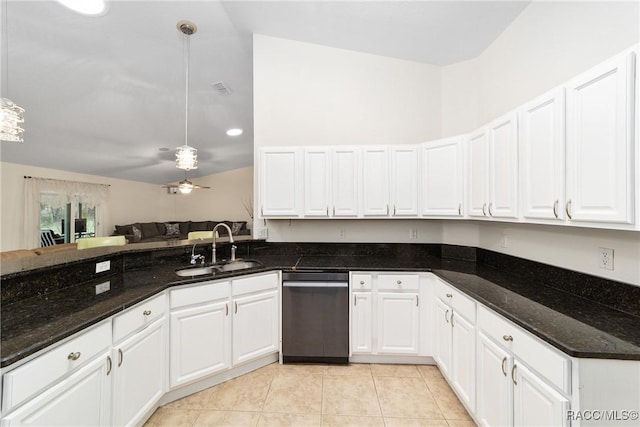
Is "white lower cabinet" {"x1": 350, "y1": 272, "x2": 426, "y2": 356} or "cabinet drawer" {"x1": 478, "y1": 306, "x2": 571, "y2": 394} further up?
"cabinet drawer" {"x1": 478, "y1": 306, "x2": 571, "y2": 394}

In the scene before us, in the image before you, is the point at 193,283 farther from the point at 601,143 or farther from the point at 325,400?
the point at 601,143

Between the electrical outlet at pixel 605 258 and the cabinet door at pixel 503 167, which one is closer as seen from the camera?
the electrical outlet at pixel 605 258

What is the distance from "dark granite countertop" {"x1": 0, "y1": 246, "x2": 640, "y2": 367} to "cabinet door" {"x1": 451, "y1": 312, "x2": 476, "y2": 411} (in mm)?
272

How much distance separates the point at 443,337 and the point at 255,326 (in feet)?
5.24

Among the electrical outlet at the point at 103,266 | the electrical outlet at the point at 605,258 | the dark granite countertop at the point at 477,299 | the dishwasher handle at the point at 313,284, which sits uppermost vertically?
the electrical outlet at the point at 605,258

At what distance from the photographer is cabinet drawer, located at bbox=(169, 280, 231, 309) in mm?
1827

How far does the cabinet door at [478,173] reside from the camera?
2.04m

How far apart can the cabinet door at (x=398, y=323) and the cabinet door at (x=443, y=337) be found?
0.16 m

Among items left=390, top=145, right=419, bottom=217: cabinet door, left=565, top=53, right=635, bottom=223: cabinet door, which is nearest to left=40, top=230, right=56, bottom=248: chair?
left=390, top=145, right=419, bottom=217: cabinet door

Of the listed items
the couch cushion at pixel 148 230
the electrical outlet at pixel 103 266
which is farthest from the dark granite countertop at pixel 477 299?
the couch cushion at pixel 148 230

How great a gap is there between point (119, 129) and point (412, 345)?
213 inches

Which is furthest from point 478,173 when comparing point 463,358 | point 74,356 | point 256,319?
point 74,356

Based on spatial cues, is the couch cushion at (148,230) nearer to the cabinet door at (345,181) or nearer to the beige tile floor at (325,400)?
the beige tile floor at (325,400)

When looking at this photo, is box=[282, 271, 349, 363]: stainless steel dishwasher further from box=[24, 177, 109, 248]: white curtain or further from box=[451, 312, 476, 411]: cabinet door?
box=[24, 177, 109, 248]: white curtain
